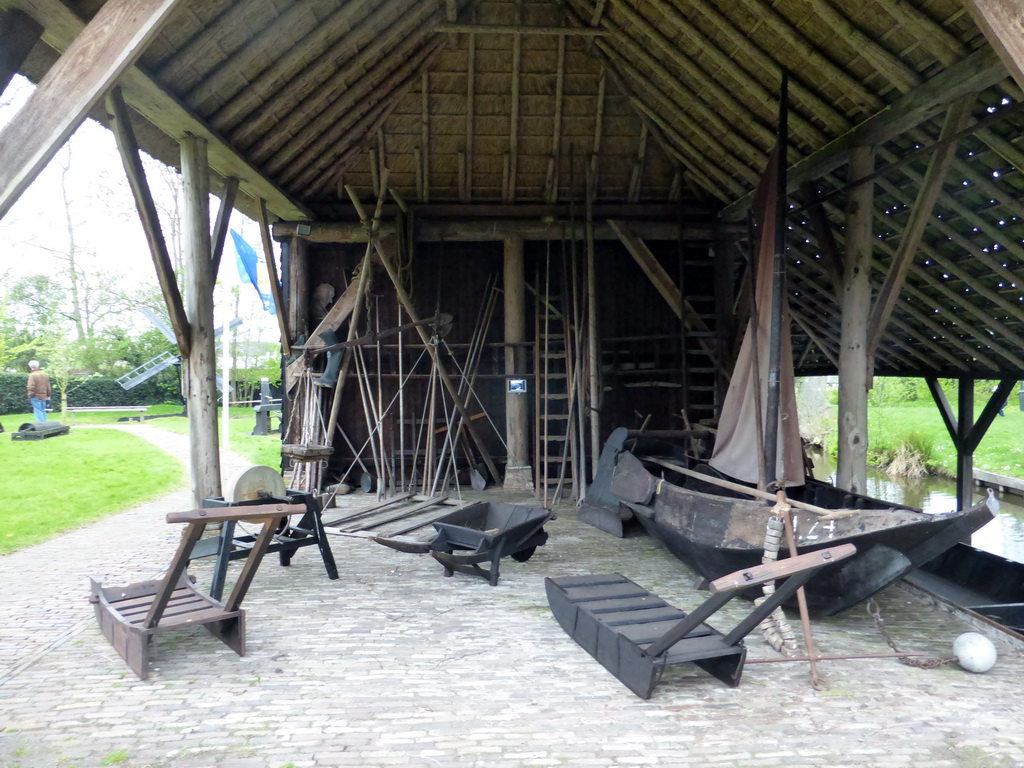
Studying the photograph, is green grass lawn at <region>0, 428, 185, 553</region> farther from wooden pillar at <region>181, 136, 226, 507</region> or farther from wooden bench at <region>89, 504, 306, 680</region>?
wooden bench at <region>89, 504, 306, 680</region>

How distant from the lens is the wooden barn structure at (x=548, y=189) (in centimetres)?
498

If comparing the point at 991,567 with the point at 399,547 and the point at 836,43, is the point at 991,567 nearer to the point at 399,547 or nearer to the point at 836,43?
the point at 836,43

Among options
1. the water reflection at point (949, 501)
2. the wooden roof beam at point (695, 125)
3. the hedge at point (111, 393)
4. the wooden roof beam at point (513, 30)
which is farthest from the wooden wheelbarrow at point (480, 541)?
the hedge at point (111, 393)

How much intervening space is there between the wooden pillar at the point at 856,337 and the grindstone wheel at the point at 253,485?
464cm

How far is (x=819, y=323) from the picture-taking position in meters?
10.6

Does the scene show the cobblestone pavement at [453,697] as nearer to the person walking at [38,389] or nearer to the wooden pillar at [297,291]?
the wooden pillar at [297,291]

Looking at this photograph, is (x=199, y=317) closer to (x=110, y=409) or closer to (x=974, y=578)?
(x=974, y=578)

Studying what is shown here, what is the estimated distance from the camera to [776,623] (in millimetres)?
4152

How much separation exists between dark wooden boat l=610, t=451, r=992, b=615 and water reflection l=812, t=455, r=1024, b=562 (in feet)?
21.2

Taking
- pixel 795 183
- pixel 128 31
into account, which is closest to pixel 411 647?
pixel 128 31

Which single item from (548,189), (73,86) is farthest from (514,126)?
(73,86)

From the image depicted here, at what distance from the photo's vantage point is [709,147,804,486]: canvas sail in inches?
205

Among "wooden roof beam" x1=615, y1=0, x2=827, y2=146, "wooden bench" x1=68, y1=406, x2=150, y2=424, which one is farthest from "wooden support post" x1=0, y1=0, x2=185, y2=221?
"wooden bench" x1=68, y1=406, x2=150, y2=424

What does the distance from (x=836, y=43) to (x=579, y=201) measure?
4.35 meters
